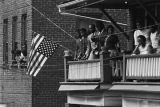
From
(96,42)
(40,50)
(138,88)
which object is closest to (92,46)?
(96,42)

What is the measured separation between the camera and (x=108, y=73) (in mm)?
27984

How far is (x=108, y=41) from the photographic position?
2738cm

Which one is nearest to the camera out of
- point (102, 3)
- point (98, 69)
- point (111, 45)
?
point (111, 45)

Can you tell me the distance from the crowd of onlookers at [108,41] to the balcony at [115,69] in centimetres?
29

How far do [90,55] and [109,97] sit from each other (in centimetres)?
221

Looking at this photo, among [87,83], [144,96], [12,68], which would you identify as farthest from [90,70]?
[12,68]

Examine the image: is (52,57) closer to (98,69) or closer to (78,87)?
(78,87)

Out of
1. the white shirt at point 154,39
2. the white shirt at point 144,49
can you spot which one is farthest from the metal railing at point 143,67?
the white shirt at point 154,39

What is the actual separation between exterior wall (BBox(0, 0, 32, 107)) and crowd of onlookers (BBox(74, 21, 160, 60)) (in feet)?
22.6

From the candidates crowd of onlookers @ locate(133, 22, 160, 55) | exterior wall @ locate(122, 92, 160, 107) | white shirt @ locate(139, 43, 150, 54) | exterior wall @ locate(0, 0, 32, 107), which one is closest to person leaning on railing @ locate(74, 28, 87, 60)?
exterior wall @ locate(122, 92, 160, 107)

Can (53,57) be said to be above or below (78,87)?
above

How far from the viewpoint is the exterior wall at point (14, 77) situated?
1484 inches

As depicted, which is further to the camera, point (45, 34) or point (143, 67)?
point (45, 34)

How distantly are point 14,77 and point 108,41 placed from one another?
13.2m
